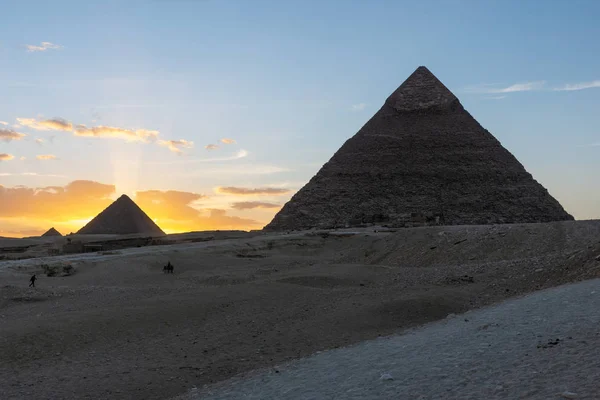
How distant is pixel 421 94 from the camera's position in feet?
255

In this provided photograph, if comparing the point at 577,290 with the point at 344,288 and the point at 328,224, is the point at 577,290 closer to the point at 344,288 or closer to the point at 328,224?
the point at 344,288

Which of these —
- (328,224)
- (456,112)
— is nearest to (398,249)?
(328,224)

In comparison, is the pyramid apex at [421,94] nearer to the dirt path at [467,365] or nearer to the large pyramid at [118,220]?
the large pyramid at [118,220]

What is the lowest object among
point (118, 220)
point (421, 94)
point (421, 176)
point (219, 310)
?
point (219, 310)

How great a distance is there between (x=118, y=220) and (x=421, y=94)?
42455 millimetres

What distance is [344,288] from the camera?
561 inches

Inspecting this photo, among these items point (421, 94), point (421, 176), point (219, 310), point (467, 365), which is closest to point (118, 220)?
point (421, 176)

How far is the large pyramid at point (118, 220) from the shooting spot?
189ft

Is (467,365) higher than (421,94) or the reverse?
the reverse

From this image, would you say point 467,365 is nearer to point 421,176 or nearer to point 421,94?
point 421,176

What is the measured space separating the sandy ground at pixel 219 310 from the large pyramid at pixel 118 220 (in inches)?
1464

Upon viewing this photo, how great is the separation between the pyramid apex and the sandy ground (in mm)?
57570

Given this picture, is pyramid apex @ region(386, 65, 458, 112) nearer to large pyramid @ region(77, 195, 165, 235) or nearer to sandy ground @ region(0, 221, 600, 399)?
large pyramid @ region(77, 195, 165, 235)

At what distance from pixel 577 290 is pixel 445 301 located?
8.41ft
